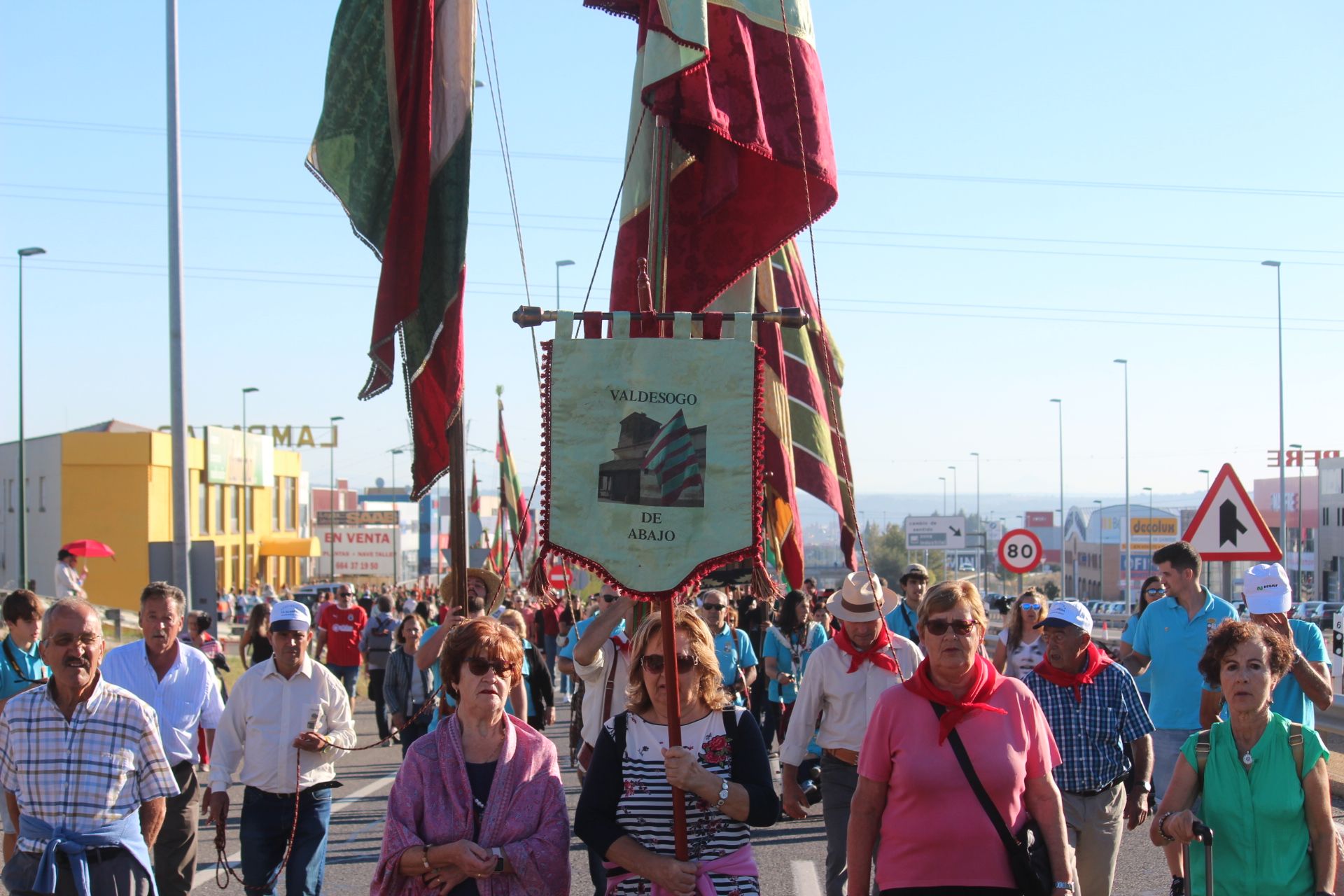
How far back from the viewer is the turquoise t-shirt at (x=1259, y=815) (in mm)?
5090

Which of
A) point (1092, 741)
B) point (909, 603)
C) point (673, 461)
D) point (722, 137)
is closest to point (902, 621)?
point (909, 603)

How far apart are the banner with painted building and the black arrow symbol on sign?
292 inches

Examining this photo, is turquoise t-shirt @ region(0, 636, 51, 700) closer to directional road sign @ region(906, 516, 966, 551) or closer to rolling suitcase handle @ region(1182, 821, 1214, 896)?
rolling suitcase handle @ region(1182, 821, 1214, 896)

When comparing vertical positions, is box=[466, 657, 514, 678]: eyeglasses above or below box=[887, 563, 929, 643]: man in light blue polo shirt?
above

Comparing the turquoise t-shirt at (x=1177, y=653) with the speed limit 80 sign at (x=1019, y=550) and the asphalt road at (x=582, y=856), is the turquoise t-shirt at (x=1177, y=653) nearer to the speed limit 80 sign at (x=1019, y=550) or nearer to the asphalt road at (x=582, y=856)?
the asphalt road at (x=582, y=856)

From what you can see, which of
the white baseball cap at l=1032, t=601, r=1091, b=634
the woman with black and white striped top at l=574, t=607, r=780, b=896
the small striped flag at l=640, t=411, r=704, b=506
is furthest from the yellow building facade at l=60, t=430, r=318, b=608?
the woman with black and white striped top at l=574, t=607, r=780, b=896

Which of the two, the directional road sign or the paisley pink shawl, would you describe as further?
the directional road sign

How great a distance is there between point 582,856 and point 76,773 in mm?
4636

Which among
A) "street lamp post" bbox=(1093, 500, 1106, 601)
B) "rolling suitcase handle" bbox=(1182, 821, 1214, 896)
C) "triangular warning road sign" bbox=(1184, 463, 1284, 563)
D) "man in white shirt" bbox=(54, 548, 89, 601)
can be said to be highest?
"triangular warning road sign" bbox=(1184, 463, 1284, 563)

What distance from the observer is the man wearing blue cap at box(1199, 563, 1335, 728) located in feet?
23.0

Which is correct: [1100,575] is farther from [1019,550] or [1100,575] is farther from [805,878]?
[805,878]

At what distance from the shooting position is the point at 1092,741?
6.59 m

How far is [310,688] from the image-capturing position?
705 centimetres

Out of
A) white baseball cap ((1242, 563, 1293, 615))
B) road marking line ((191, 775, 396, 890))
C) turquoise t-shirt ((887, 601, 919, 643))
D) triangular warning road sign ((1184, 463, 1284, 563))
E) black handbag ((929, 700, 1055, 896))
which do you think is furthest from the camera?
triangular warning road sign ((1184, 463, 1284, 563))
